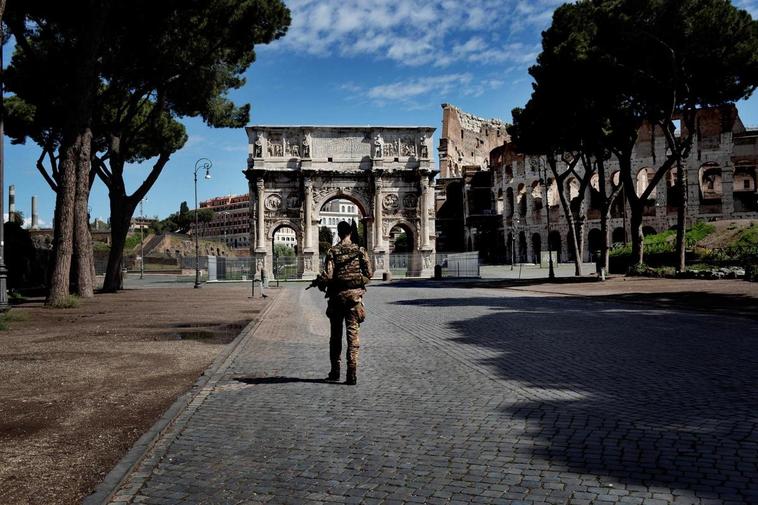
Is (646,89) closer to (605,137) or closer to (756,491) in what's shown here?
(605,137)

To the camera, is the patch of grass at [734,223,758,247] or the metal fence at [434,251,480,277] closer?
the patch of grass at [734,223,758,247]

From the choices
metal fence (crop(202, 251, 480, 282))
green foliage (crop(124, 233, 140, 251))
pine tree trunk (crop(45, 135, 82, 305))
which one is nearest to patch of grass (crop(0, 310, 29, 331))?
pine tree trunk (crop(45, 135, 82, 305))

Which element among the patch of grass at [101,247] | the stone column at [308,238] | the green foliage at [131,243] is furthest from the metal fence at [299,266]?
the green foliage at [131,243]

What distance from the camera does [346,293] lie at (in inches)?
251

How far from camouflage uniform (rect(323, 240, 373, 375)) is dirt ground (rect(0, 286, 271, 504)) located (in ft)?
5.56

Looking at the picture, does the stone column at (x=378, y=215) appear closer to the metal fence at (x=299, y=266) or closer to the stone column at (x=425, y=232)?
the metal fence at (x=299, y=266)

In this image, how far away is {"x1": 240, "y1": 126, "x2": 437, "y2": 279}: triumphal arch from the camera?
41.6 m

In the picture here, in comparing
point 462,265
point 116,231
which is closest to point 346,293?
point 116,231

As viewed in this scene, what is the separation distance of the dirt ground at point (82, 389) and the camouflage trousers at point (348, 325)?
162cm

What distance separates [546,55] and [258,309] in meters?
17.1

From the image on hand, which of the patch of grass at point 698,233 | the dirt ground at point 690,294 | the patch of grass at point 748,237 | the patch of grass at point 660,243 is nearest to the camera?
the dirt ground at point 690,294

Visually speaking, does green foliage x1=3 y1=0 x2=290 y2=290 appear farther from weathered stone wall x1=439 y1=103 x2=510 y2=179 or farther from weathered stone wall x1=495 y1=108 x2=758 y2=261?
weathered stone wall x1=439 y1=103 x2=510 y2=179

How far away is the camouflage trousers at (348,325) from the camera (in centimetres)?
629

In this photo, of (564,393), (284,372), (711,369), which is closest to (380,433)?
(564,393)
